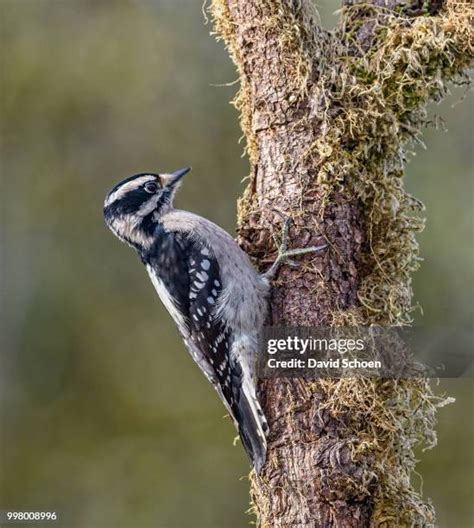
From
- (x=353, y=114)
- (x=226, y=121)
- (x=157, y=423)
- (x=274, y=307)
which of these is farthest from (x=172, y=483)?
(x=353, y=114)

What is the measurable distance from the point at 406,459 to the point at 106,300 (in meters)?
4.18

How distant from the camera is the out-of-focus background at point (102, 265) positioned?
6871 millimetres

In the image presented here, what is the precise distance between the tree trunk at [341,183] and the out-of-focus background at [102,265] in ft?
10.6

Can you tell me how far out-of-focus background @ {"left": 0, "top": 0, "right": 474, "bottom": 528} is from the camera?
687cm

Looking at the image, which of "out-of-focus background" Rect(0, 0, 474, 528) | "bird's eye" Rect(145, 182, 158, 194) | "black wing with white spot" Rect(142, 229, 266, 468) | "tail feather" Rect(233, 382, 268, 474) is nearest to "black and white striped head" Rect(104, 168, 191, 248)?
"bird's eye" Rect(145, 182, 158, 194)

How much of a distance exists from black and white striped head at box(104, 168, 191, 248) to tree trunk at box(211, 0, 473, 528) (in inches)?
24.3

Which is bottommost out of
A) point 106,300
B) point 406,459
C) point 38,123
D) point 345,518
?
point 345,518

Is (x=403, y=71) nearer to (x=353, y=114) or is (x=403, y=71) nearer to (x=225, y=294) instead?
(x=353, y=114)

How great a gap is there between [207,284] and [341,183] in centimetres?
88

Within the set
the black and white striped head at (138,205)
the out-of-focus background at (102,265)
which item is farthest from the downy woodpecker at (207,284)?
the out-of-focus background at (102,265)

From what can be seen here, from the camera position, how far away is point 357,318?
3.53 m

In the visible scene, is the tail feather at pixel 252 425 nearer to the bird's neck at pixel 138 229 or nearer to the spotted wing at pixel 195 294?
the spotted wing at pixel 195 294

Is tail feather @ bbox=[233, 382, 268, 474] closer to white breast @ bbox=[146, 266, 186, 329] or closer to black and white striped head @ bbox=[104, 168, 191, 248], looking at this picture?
white breast @ bbox=[146, 266, 186, 329]

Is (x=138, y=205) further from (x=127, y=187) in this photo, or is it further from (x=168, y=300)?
(x=168, y=300)
